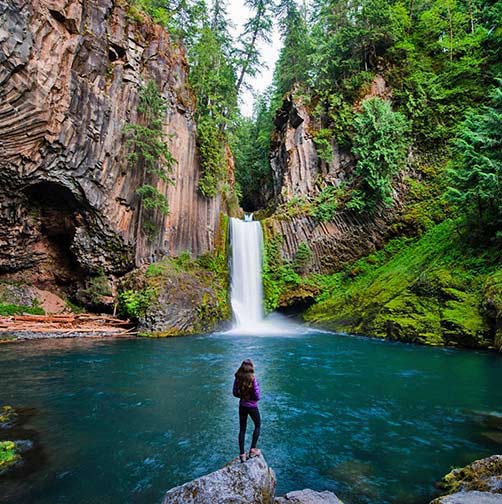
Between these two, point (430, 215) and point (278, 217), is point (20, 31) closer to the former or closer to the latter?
point (278, 217)

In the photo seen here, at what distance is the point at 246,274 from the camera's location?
77.9 feet

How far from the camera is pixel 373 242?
23.4 m

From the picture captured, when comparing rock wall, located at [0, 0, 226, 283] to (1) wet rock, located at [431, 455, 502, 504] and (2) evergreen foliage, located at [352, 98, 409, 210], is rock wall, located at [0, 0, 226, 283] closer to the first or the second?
(2) evergreen foliage, located at [352, 98, 409, 210]

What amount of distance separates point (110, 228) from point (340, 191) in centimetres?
1547

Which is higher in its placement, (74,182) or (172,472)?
(74,182)

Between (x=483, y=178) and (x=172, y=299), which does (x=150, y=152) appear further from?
(x=483, y=178)

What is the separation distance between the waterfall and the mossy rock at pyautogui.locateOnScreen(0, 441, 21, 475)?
53.4ft

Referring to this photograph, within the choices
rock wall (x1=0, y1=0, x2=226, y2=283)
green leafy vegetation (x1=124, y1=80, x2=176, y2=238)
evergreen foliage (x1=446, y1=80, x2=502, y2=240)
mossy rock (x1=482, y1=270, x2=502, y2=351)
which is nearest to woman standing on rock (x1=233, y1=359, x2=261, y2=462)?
mossy rock (x1=482, y1=270, x2=502, y2=351)

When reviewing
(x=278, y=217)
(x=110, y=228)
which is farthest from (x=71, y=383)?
(x=278, y=217)

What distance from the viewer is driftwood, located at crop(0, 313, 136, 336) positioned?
14.8m

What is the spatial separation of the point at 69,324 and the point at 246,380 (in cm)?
1488

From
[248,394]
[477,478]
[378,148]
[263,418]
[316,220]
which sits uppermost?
[378,148]

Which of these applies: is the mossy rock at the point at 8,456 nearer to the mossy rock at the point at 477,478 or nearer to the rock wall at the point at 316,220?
the mossy rock at the point at 477,478

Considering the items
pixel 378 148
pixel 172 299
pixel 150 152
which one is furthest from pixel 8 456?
pixel 378 148
